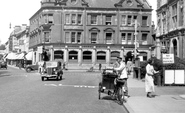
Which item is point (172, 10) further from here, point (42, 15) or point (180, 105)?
point (42, 15)

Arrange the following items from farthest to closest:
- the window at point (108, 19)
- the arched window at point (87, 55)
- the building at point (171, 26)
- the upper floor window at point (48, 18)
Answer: the window at point (108, 19)
the arched window at point (87, 55)
the upper floor window at point (48, 18)
the building at point (171, 26)

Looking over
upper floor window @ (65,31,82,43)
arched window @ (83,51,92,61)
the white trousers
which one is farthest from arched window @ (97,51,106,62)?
the white trousers

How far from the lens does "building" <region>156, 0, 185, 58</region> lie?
28.7 m

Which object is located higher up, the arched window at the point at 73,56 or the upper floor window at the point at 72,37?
the upper floor window at the point at 72,37

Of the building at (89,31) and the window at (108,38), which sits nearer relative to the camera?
the building at (89,31)

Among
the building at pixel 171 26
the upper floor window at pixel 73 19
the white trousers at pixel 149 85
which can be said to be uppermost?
the upper floor window at pixel 73 19

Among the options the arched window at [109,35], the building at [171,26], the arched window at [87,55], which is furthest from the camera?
the arched window at [109,35]

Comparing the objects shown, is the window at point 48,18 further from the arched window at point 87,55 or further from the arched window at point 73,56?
the arched window at point 87,55

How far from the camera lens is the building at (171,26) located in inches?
1130

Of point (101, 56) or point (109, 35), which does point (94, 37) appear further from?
point (101, 56)

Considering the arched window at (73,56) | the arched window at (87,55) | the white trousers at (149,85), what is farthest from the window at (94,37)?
the white trousers at (149,85)

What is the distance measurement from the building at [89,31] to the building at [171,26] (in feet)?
67.1

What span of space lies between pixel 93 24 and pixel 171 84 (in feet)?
128

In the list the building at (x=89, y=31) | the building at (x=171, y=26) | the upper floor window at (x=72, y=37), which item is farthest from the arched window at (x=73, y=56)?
the building at (x=171, y=26)
